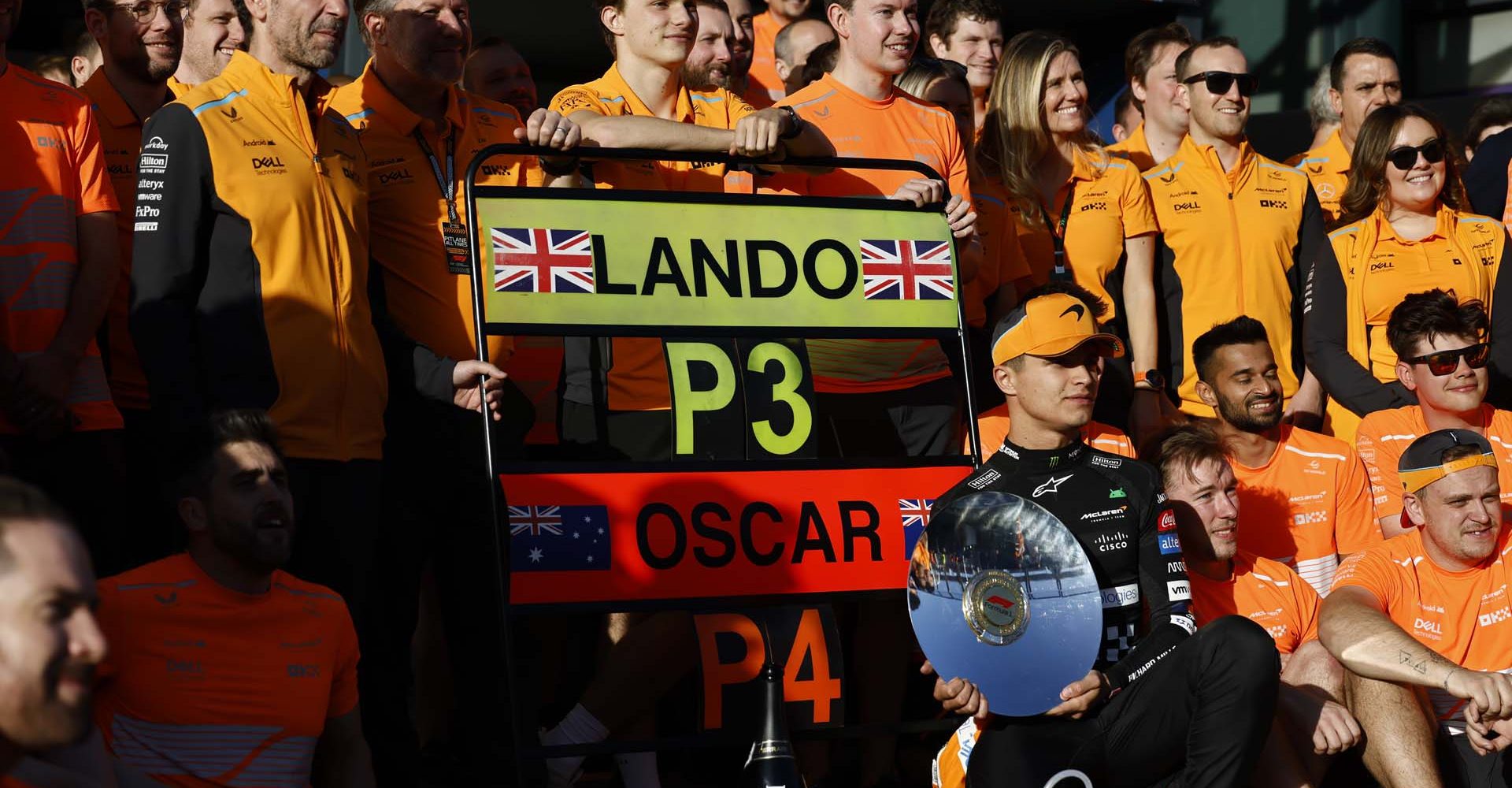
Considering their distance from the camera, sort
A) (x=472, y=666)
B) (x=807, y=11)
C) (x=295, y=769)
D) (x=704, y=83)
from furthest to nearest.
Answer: (x=807, y=11)
(x=704, y=83)
(x=472, y=666)
(x=295, y=769)

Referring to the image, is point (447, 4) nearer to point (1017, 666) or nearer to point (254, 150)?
point (254, 150)

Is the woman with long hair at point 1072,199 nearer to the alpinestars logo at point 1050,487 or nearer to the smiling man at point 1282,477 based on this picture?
the smiling man at point 1282,477

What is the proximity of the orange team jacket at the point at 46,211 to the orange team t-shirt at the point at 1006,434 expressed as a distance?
261cm

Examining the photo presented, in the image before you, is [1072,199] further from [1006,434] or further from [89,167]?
[89,167]

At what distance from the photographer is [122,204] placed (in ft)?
16.1

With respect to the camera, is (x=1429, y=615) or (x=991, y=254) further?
(x=991, y=254)

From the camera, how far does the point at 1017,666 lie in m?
4.20

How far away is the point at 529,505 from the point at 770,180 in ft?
4.66

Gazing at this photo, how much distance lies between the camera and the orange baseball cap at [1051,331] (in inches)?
186

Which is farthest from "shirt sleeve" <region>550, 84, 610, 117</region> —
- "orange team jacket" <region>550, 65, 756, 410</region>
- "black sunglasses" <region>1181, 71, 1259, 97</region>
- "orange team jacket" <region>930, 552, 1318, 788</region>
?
"black sunglasses" <region>1181, 71, 1259, 97</region>

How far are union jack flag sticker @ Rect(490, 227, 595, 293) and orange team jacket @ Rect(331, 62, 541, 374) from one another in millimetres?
191

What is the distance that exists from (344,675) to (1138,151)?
4458mm

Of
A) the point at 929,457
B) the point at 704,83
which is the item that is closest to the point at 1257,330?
the point at 929,457

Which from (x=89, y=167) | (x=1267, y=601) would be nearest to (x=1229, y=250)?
(x=1267, y=601)
